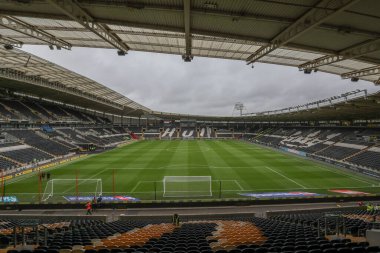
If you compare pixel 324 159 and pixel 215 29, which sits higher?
pixel 215 29

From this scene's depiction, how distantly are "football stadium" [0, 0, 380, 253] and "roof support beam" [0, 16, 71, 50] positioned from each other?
8cm

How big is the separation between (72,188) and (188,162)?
1960 centimetres

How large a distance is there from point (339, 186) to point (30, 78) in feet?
137

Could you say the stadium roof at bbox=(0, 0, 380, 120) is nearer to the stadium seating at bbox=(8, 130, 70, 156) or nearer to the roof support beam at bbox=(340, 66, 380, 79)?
the roof support beam at bbox=(340, 66, 380, 79)

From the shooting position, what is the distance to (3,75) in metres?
37.1

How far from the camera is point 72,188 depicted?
27812mm

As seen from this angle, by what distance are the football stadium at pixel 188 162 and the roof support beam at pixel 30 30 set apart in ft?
0.28

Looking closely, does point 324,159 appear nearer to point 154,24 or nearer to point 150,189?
point 150,189

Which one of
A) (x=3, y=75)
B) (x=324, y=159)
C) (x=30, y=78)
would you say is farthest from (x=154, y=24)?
(x=324, y=159)

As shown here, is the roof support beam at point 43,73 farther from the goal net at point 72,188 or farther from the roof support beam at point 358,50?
the roof support beam at point 358,50

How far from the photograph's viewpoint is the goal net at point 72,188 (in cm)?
2547

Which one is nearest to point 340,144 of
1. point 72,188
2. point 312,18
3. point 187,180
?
point 187,180

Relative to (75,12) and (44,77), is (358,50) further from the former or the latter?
(44,77)

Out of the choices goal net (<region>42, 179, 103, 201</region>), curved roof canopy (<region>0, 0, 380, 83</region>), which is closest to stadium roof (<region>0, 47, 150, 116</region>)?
goal net (<region>42, 179, 103, 201</region>)
